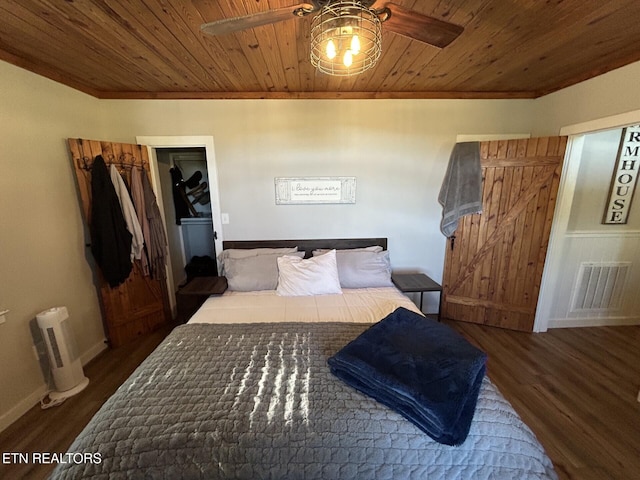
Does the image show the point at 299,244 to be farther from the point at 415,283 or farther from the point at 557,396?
the point at 557,396

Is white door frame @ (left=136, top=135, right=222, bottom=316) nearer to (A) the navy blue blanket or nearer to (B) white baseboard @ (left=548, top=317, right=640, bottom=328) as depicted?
(A) the navy blue blanket

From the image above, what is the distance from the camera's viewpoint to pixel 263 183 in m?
2.75

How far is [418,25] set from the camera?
3.80 ft

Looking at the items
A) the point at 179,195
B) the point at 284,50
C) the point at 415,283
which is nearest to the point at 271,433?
the point at 415,283

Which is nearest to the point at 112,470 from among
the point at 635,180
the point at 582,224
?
the point at 582,224

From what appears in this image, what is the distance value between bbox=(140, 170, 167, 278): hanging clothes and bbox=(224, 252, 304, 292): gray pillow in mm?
814

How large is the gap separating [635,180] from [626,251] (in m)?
0.71

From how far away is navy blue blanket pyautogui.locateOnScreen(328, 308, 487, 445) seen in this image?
0.98m

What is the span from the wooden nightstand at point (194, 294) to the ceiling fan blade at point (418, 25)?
2161 mm

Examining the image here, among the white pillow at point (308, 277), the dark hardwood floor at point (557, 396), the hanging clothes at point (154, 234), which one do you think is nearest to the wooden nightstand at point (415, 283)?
the white pillow at point (308, 277)

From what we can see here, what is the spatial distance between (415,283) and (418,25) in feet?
6.52

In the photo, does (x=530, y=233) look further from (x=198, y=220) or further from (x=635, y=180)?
(x=198, y=220)

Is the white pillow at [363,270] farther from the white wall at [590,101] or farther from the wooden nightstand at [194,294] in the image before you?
the white wall at [590,101]

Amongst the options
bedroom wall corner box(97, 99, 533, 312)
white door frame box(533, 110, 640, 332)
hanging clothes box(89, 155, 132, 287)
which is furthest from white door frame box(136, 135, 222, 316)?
white door frame box(533, 110, 640, 332)
